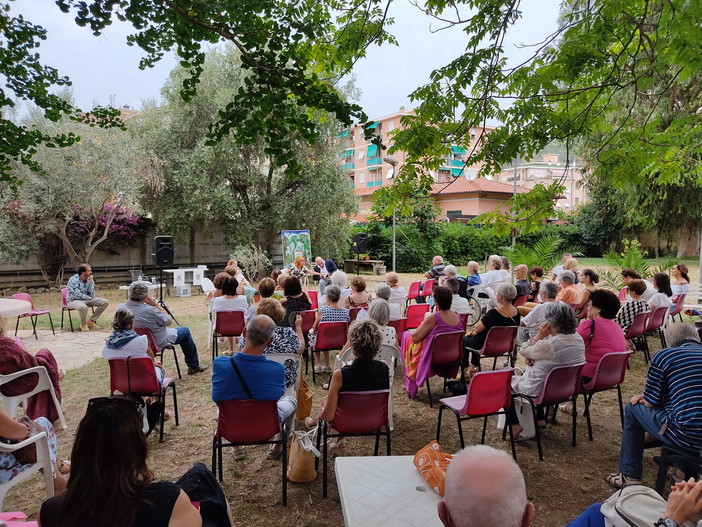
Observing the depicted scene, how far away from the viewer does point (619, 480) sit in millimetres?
3268

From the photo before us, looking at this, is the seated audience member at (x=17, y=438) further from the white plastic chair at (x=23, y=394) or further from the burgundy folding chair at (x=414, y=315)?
the burgundy folding chair at (x=414, y=315)

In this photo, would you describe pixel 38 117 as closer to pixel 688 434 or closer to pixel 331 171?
pixel 331 171

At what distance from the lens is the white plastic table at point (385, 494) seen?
182 cm

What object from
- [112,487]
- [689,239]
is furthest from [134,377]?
[689,239]

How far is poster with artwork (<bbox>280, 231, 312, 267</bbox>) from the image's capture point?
14.8 meters

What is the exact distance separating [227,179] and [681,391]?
1446cm

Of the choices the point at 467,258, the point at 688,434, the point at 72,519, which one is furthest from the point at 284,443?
the point at 467,258

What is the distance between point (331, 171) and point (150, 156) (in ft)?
19.1

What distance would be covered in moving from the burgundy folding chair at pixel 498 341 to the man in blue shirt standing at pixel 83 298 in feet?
24.7

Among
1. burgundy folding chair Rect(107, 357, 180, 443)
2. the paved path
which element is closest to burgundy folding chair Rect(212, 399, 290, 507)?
burgundy folding chair Rect(107, 357, 180, 443)

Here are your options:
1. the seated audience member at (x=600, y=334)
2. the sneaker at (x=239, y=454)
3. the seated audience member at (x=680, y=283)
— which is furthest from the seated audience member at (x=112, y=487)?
the seated audience member at (x=680, y=283)

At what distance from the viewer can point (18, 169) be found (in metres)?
12.7

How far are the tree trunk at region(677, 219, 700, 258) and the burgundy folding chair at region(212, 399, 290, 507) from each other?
85.1ft

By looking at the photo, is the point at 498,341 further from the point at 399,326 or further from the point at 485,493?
the point at 485,493
